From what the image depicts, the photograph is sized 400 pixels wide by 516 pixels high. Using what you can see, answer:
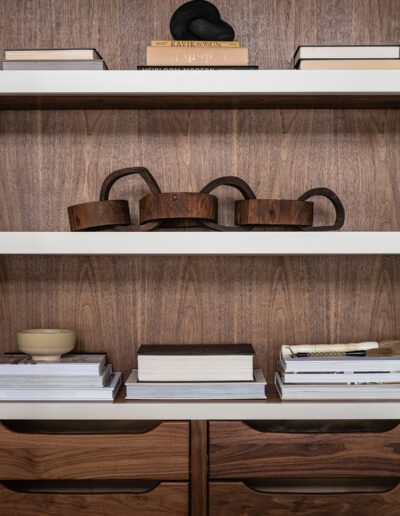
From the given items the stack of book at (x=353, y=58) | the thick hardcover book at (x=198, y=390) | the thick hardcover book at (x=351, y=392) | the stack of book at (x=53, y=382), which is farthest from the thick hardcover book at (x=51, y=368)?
the stack of book at (x=353, y=58)

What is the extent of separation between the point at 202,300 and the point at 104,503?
0.55 meters

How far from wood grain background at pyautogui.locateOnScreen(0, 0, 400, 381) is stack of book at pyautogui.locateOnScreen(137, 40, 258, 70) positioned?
0.23m

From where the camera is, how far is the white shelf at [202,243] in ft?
4.08

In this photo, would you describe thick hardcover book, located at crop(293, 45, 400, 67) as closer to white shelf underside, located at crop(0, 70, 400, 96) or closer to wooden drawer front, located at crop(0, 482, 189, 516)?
white shelf underside, located at crop(0, 70, 400, 96)

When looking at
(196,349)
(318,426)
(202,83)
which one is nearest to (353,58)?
(202,83)

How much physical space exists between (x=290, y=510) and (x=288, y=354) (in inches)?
13.7

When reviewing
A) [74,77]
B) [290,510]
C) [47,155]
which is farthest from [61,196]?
[290,510]

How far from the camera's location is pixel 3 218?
1.50 metres

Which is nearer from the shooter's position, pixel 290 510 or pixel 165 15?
pixel 290 510

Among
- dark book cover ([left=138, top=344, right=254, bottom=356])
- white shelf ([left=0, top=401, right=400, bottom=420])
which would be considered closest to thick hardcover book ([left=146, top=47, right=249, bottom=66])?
dark book cover ([left=138, top=344, right=254, bottom=356])

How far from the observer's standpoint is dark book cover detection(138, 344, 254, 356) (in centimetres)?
132

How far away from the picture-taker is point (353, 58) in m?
1.26

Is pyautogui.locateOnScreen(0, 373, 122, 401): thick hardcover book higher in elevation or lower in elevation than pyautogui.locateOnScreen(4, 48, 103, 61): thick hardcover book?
lower

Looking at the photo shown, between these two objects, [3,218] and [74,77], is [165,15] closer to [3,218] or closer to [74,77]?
[74,77]
